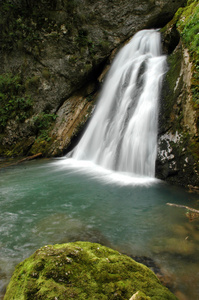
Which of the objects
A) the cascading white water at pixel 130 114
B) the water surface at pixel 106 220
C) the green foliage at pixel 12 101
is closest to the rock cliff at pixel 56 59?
the green foliage at pixel 12 101

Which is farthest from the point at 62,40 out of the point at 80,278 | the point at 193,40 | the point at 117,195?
the point at 80,278

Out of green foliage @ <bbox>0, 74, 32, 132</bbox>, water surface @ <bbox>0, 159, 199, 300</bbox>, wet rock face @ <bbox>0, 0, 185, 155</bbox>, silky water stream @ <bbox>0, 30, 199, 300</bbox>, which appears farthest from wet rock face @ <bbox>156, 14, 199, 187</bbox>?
green foliage @ <bbox>0, 74, 32, 132</bbox>

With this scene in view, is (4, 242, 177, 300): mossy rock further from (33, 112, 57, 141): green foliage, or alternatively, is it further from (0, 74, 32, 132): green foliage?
(0, 74, 32, 132): green foliage

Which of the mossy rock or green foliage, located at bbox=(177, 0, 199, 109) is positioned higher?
green foliage, located at bbox=(177, 0, 199, 109)

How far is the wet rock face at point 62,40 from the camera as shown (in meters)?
11.0

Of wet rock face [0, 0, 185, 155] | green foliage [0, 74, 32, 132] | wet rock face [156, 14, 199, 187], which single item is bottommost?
wet rock face [156, 14, 199, 187]

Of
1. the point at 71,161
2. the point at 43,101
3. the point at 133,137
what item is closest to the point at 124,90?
the point at 133,137

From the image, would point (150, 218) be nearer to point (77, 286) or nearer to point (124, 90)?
point (77, 286)

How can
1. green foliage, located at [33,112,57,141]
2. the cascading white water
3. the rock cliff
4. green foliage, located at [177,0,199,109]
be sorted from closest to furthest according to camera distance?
green foliage, located at [177,0,199,109] < the cascading white water < the rock cliff < green foliage, located at [33,112,57,141]

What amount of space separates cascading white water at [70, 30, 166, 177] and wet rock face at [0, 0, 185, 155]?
116 centimetres

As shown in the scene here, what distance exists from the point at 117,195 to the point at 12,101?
10035mm

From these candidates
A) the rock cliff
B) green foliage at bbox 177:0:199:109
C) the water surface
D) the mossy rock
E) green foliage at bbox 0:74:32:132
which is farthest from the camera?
green foliage at bbox 0:74:32:132

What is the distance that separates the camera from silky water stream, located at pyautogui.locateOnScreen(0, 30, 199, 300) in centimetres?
268

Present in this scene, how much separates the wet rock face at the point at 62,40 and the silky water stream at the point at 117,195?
5.93ft
